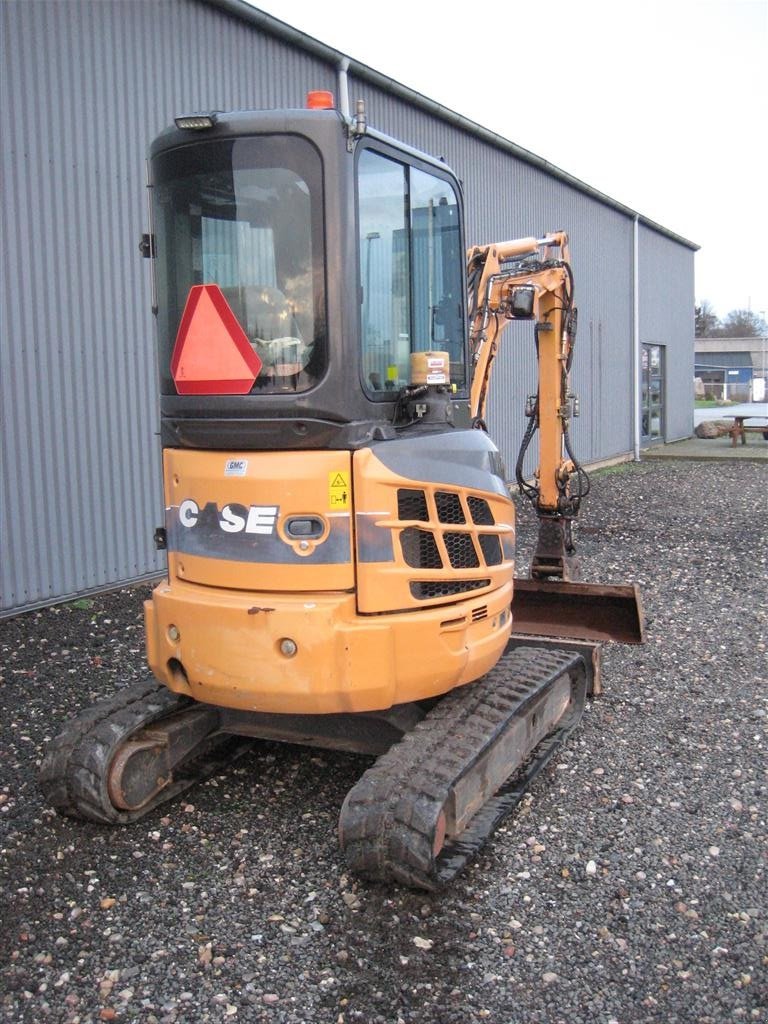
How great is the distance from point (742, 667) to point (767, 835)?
2592 millimetres

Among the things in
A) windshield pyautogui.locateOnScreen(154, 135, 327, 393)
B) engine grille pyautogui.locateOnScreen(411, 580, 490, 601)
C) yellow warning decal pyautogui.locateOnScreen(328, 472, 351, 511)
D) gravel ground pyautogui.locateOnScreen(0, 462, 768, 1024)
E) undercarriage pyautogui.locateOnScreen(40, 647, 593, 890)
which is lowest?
gravel ground pyautogui.locateOnScreen(0, 462, 768, 1024)

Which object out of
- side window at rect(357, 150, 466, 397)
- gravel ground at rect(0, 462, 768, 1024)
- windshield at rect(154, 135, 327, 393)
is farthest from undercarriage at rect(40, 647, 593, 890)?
windshield at rect(154, 135, 327, 393)

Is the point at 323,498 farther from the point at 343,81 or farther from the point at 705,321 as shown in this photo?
the point at 705,321

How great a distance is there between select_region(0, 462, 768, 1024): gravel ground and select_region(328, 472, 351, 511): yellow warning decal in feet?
5.18

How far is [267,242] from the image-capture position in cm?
411

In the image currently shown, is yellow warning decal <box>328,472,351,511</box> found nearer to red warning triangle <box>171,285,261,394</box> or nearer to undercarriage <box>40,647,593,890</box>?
red warning triangle <box>171,285,261,394</box>

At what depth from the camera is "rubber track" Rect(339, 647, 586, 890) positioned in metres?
3.89

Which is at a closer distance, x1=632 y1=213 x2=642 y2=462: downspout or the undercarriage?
the undercarriage

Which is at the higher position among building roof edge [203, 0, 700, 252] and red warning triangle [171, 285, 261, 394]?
building roof edge [203, 0, 700, 252]

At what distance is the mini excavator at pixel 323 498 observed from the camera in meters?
4.06

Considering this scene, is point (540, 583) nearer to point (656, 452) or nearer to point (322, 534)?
point (322, 534)

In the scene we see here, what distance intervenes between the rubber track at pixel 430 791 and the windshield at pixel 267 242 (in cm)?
162

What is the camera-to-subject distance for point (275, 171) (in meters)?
4.08

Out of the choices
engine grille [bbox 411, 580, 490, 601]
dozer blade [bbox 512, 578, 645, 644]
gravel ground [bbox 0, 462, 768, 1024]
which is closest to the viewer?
gravel ground [bbox 0, 462, 768, 1024]
